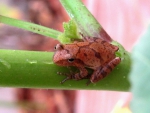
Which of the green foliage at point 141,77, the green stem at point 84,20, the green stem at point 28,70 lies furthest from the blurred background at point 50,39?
the green foliage at point 141,77

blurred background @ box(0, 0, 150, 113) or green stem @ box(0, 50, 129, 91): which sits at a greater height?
blurred background @ box(0, 0, 150, 113)

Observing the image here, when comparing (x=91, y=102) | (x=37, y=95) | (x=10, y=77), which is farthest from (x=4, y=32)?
(x=10, y=77)

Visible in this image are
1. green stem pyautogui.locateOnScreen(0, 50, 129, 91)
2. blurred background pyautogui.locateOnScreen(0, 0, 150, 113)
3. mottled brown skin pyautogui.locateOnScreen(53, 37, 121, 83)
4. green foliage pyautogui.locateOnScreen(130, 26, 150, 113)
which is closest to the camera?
green foliage pyautogui.locateOnScreen(130, 26, 150, 113)

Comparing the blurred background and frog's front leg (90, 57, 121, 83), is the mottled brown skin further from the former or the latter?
the blurred background

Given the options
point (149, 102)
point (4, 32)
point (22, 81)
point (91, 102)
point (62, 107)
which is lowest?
point (149, 102)

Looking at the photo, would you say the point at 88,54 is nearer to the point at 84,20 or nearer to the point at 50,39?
the point at 84,20

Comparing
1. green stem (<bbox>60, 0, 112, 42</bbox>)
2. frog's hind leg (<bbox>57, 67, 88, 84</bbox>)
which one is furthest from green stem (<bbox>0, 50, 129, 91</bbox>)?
green stem (<bbox>60, 0, 112, 42</bbox>)

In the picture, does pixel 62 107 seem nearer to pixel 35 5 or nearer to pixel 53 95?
pixel 53 95
